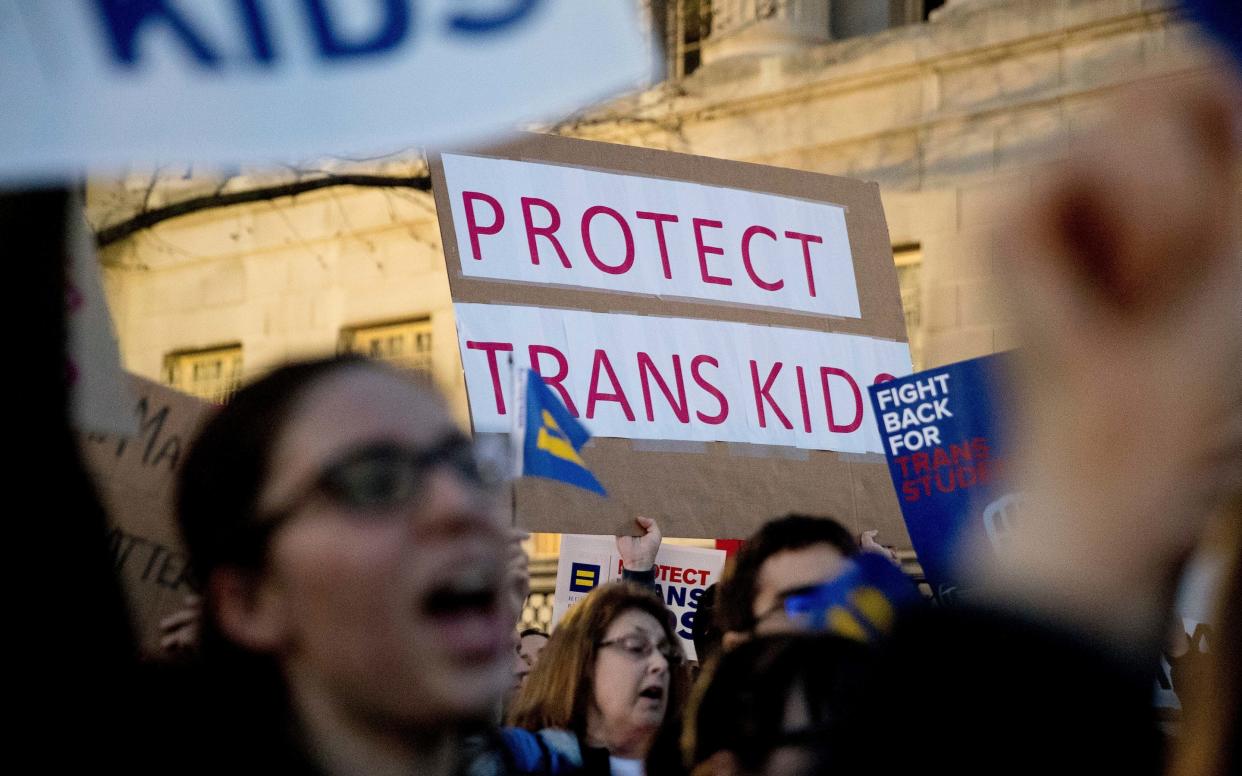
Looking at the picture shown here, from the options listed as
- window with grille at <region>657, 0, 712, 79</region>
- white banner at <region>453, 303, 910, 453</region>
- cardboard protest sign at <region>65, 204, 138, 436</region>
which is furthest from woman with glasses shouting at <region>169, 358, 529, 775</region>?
window with grille at <region>657, 0, 712, 79</region>

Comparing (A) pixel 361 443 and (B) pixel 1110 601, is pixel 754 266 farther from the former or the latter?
(B) pixel 1110 601

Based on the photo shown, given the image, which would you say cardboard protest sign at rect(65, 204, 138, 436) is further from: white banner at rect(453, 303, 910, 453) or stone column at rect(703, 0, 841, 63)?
stone column at rect(703, 0, 841, 63)

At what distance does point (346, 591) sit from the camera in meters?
1.41

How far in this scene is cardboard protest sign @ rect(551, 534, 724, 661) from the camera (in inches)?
261

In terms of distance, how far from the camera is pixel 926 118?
1184 centimetres

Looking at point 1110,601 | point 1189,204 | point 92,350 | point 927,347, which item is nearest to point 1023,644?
point 1110,601

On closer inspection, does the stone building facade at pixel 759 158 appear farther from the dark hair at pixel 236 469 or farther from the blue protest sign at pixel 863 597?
the dark hair at pixel 236 469

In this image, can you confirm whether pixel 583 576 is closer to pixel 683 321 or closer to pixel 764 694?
pixel 683 321

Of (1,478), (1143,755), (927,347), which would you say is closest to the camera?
A: (1143,755)

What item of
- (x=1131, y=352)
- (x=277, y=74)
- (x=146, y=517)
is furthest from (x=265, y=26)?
(x=146, y=517)

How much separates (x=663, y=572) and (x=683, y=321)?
1.43m

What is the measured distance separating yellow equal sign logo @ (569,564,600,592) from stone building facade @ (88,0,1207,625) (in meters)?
3.25

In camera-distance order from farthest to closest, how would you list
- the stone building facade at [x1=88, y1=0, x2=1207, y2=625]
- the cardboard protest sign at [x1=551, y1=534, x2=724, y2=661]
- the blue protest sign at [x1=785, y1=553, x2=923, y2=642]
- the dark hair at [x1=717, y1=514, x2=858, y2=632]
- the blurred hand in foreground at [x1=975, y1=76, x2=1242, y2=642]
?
1. the stone building facade at [x1=88, y1=0, x2=1207, y2=625]
2. the cardboard protest sign at [x1=551, y1=534, x2=724, y2=661]
3. the dark hair at [x1=717, y1=514, x2=858, y2=632]
4. the blue protest sign at [x1=785, y1=553, x2=923, y2=642]
5. the blurred hand in foreground at [x1=975, y1=76, x2=1242, y2=642]

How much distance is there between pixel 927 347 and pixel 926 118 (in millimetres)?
1547
